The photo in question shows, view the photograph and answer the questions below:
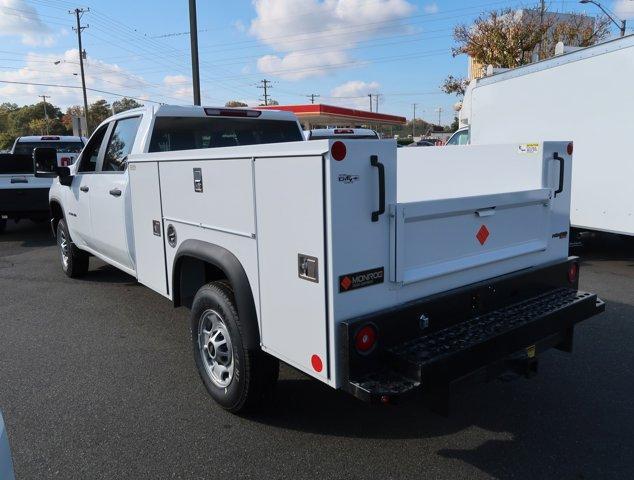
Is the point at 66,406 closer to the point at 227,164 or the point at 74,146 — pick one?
the point at 227,164

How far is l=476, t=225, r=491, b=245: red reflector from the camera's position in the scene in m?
3.27

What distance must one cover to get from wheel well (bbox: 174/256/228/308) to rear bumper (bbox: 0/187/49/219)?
332 inches

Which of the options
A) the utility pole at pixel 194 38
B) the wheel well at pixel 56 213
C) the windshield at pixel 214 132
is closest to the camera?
the windshield at pixel 214 132

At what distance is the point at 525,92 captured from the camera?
28.7 ft

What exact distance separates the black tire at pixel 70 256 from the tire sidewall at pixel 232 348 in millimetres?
3993

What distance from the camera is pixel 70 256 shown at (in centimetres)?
723

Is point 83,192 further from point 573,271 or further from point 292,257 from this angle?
point 573,271

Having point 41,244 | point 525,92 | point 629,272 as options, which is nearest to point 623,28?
point 525,92

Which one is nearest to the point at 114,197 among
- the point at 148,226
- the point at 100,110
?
the point at 148,226

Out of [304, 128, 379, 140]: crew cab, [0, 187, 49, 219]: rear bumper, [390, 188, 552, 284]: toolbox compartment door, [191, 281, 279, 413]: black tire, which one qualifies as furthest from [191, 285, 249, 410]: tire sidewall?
[0, 187, 49, 219]: rear bumper

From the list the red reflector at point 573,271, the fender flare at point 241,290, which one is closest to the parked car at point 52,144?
the fender flare at point 241,290

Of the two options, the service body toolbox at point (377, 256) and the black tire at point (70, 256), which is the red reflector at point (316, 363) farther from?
the black tire at point (70, 256)

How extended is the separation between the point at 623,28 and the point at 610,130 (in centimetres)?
2029

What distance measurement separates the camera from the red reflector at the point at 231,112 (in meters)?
5.15
